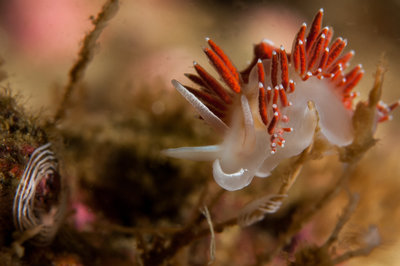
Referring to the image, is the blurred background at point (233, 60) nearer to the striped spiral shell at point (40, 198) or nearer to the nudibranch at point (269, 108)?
the striped spiral shell at point (40, 198)

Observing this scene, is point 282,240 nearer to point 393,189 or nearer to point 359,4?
point 393,189

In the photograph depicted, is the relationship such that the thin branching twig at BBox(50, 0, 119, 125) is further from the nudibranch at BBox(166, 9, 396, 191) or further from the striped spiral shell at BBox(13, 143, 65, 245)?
the nudibranch at BBox(166, 9, 396, 191)

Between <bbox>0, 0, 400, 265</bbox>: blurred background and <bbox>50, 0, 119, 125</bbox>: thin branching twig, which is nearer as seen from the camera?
<bbox>50, 0, 119, 125</bbox>: thin branching twig

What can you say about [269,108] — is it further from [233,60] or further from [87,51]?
[233,60]

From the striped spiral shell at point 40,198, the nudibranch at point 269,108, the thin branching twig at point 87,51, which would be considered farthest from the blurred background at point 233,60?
the nudibranch at point 269,108

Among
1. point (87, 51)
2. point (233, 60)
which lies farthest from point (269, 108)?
point (233, 60)

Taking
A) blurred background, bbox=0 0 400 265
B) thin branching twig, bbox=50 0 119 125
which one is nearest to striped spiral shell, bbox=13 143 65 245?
thin branching twig, bbox=50 0 119 125

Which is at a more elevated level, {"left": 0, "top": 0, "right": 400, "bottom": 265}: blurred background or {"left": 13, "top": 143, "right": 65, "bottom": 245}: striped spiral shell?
{"left": 0, "top": 0, "right": 400, "bottom": 265}: blurred background
